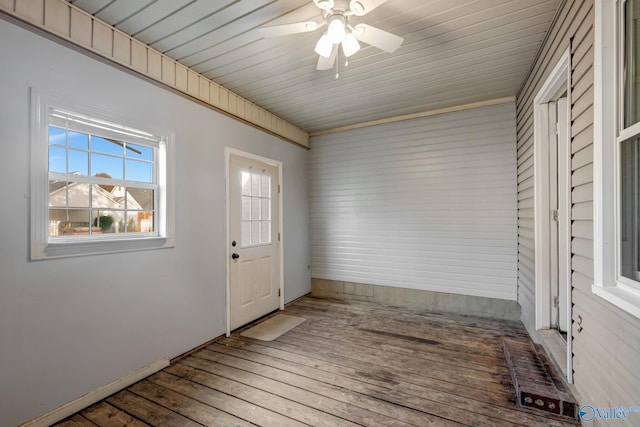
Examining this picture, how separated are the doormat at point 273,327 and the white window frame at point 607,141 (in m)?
2.90

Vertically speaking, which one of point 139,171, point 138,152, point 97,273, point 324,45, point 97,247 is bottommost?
point 97,273

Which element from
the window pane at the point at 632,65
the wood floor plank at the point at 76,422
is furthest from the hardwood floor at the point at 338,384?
the window pane at the point at 632,65

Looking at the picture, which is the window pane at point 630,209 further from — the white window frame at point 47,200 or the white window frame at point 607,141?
the white window frame at point 47,200

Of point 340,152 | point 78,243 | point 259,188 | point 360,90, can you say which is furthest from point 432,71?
point 78,243

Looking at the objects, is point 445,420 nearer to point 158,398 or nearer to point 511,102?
point 158,398

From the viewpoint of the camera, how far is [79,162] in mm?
2102

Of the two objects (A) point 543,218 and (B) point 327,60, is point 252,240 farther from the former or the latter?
(A) point 543,218

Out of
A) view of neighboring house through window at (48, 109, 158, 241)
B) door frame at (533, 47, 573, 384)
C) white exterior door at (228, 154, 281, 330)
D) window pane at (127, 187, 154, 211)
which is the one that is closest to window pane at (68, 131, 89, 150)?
view of neighboring house through window at (48, 109, 158, 241)

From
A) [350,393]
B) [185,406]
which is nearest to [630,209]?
[350,393]

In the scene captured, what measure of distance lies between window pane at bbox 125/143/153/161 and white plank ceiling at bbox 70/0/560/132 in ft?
2.93

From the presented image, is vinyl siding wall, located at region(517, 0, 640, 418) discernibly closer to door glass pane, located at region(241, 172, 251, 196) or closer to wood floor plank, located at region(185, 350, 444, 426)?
wood floor plank, located at region(185, 350, 444, 426)

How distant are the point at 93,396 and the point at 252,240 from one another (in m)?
2.11

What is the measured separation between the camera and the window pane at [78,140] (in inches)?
81.1

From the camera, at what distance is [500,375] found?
234 cm
